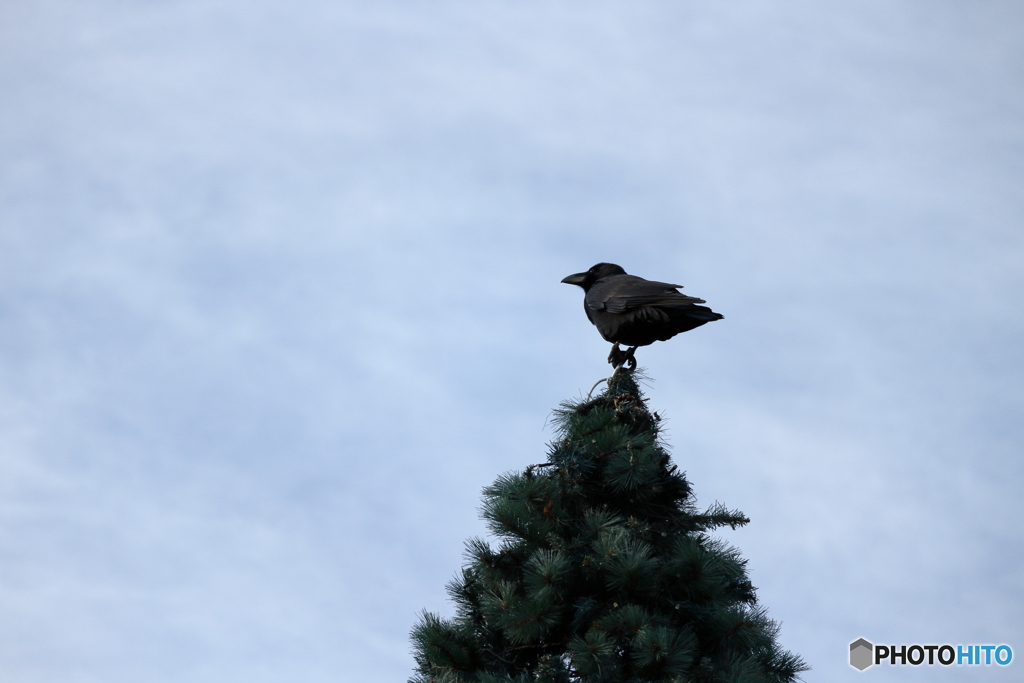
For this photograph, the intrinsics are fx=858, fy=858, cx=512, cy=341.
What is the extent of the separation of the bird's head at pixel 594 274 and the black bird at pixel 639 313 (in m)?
0.41

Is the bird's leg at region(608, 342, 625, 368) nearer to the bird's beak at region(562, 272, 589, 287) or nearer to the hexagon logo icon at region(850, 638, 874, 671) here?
the bird's beak at region(562, 272, 589, 287)

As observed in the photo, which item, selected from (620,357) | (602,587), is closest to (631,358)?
(620,357)

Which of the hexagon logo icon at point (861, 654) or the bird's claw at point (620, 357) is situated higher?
the bird's claw at point (620, 357)

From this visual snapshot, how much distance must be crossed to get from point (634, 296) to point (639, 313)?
0.16 meters

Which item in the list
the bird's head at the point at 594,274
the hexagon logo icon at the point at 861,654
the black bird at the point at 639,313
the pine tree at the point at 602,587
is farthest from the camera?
the bird's head at the point at 594,274

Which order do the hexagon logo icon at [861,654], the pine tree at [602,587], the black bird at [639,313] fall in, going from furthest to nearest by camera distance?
the hexagon logo icon at [861,654] → the black bird at [639,313] → the pine tree at [602,587]

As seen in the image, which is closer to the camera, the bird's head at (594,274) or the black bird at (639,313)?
the black bird at (639,313)

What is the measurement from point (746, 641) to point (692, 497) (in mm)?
1031

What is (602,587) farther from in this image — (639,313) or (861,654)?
(861,654)

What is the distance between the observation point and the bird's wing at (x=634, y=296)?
21.2ft

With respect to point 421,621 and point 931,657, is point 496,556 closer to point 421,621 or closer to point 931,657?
point 421,621

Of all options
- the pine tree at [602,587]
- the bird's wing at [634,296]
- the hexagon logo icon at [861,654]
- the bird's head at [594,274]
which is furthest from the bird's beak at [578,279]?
the hexagon logo icon at [861,654]

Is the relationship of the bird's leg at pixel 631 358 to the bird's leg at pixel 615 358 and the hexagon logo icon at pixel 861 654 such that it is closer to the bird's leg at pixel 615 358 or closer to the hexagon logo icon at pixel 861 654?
the bird's leg at pixel 615 358

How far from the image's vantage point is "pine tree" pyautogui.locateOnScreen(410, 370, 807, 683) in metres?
4.55
